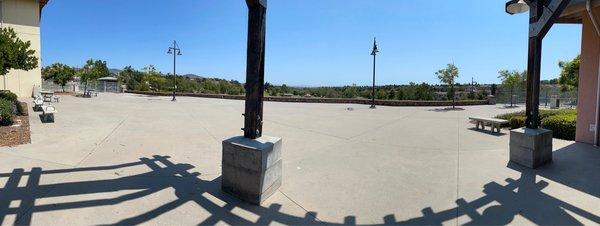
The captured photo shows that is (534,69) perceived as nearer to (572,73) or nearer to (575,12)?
(575,12)

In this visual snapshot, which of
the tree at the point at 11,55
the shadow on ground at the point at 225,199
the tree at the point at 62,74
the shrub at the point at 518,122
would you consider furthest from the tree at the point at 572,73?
the tree at the point at 62,74

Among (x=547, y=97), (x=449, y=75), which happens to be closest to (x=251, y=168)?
(x=449, y=75)

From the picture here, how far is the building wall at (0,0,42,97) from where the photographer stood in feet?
76.6

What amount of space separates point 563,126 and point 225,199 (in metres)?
9.78

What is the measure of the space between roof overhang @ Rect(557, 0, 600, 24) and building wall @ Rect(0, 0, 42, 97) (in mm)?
28438

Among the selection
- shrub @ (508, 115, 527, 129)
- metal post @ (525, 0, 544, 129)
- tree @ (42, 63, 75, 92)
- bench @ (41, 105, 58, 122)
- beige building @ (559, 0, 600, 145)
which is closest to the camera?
metal post @ (525, 0, 544, 129)

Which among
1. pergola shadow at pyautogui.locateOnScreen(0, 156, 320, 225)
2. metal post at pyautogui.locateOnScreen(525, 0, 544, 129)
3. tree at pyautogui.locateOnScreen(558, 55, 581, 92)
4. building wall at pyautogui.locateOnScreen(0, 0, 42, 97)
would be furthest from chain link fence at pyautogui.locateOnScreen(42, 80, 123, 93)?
tree at pyautogui.locateOnScreen(558, 55, 581, 92)

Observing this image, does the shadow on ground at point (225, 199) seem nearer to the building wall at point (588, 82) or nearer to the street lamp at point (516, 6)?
the street lamp at point (516, 6)

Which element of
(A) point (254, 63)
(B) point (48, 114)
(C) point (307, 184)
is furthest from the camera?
(B) point (48, 114)

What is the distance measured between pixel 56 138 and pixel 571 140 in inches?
505

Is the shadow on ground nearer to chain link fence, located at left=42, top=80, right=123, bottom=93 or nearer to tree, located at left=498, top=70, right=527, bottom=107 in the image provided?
tree, located at left=498, top=70, right=527, bottom=107

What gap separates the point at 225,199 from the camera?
435 cm

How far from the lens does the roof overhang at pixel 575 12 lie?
7840 mm

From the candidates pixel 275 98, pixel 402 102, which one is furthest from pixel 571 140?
pixel 275 98
